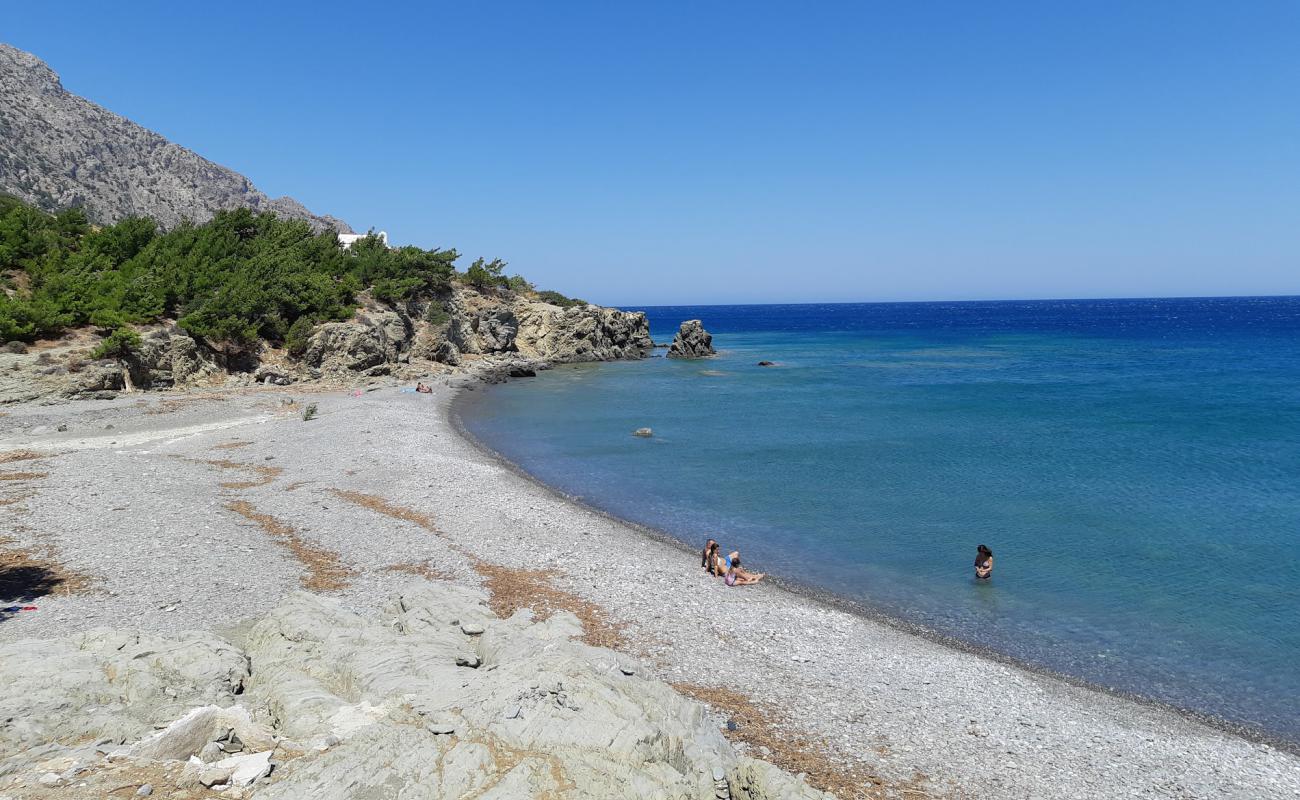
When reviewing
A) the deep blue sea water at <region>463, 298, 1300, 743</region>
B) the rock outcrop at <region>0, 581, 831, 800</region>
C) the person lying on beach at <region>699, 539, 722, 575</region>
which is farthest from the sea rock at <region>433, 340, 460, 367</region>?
the rock outcrop at <region>0, 581, 831, 800</region>

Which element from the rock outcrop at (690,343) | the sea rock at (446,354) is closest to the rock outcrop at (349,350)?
the sea rock at (446,354)

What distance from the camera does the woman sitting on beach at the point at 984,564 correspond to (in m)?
18.3

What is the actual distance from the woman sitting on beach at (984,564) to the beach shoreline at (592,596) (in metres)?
4.22

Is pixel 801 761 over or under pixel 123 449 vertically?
under

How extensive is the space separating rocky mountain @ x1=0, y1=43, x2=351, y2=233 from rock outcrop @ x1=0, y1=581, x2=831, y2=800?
75237mm

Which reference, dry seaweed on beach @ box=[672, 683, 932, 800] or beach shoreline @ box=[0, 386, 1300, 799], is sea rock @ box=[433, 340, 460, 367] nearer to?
beach shoreline @ box=[0, 386, 1300, 799]

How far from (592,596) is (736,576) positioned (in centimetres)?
398

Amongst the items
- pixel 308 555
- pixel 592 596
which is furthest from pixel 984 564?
pixel 308 555

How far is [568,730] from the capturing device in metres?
7.71

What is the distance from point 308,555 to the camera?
1742 cm

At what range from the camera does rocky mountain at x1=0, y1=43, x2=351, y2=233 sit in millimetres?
86438

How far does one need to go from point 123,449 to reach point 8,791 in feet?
79.6

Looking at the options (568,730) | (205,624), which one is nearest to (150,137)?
(205,624)

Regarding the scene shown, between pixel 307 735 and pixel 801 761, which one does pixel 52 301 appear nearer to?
pixel 307 735
